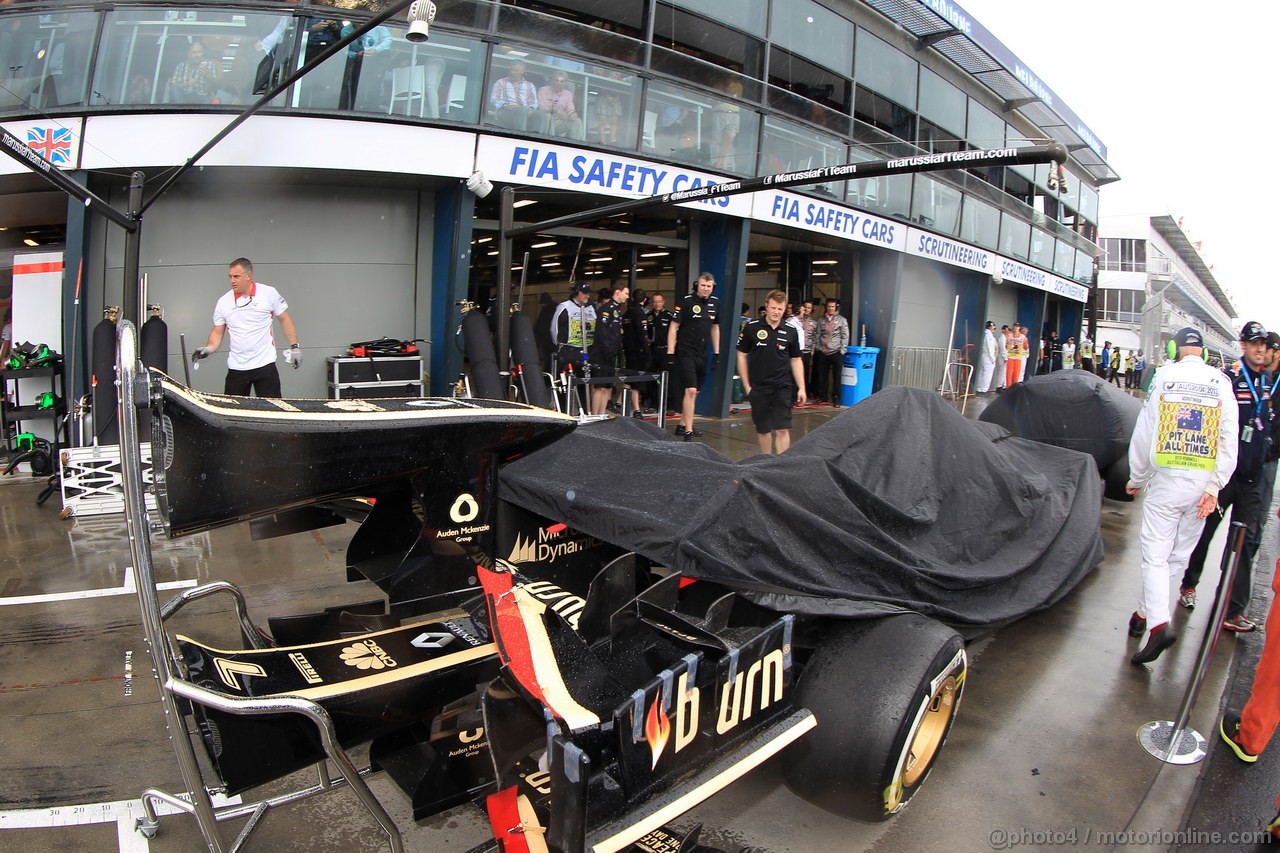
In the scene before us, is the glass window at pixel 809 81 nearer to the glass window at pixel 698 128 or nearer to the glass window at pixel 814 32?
the glass window at pixel 814 32

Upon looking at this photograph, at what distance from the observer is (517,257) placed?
12.7 m

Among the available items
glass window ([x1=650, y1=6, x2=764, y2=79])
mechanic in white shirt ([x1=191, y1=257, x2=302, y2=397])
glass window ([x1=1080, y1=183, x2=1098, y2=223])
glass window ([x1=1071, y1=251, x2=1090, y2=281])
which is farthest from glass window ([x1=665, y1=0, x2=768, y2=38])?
glass window ([x1=1080, y1=183, x2=1098, y2=223])

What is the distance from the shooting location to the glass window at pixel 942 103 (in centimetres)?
1614

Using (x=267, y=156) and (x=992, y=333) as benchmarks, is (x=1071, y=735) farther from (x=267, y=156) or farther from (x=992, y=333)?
(x=992, y=333)

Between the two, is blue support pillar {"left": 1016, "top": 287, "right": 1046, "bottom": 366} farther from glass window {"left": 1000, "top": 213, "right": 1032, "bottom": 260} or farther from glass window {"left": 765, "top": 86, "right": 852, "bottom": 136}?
glass window {"left": 765, "top": 86, "right": 852, "bottom": 136}

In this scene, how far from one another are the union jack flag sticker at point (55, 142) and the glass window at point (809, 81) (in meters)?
10.3

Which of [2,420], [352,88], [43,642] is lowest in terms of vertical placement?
[43,642]

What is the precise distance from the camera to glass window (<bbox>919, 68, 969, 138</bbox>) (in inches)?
635

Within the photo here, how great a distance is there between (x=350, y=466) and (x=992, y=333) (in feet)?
64.9

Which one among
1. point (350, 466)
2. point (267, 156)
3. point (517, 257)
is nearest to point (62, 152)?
point (267, 156)

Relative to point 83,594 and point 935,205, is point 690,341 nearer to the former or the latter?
point 83,594

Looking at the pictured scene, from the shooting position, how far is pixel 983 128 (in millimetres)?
18688

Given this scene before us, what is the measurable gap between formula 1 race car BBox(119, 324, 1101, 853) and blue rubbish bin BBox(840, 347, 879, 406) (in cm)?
1218

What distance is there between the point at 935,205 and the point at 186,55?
547 inches
